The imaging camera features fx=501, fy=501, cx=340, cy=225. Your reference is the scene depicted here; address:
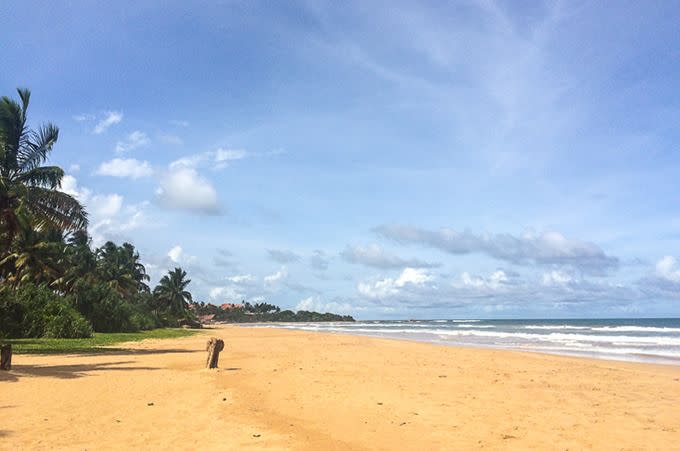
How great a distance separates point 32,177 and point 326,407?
1767 centimetres

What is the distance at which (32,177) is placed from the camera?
68.7 ft

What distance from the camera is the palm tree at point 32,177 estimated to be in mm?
20266

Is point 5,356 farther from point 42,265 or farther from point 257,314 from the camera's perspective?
point 257,314

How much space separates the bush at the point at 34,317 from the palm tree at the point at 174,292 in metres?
46.6

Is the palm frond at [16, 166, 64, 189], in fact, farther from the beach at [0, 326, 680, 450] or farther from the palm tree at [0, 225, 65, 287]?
the palm tree at [0, 225, 65, 287]

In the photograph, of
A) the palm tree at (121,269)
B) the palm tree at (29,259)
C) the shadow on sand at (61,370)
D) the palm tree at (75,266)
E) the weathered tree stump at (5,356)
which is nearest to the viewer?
the shadow on sand at (61,370)

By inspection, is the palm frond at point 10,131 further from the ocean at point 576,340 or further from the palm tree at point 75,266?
the ocean at point 576,340

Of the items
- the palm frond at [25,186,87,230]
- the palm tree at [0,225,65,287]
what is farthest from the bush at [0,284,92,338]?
the palm frond at [25,186,87,230]

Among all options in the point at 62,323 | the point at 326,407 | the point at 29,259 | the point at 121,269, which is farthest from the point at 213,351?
the point at 121,269

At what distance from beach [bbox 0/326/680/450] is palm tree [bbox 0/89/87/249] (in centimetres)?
630

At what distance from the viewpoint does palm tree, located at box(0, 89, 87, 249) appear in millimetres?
20266

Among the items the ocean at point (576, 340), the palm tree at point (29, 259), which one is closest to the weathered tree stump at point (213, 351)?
the ocean at point (576, 340)

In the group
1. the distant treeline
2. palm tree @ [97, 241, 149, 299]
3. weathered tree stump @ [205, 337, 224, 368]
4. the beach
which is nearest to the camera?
the beach

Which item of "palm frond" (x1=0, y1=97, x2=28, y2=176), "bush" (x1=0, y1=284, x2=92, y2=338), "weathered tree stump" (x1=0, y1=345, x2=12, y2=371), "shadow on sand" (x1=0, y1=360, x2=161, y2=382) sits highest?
"palm frond" (x1=0, y1=97, x2=28, y2=176)
